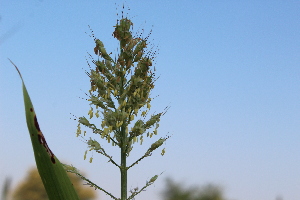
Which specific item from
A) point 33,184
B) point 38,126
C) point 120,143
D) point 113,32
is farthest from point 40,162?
point 33,184

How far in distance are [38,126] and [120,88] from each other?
11.3 ft

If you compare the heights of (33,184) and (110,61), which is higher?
(33,184)

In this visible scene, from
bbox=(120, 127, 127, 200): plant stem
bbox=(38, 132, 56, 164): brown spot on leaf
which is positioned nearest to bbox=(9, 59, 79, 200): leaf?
bbox=(38, 132, 56, 164): brown spot on leaf

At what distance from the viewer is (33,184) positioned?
1594cm

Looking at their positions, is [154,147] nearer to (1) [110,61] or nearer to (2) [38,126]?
(1) [110,61]

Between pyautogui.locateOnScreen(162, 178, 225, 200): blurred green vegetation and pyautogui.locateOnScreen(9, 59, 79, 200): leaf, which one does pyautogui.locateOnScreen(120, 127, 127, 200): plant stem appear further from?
pyautogui.locateOnScreen(162, 178, 225, 200): blurred green vegetation

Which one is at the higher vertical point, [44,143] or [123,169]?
[123,169]

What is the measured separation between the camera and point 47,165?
2939 millimetres

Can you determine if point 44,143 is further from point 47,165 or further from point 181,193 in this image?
point 181,193

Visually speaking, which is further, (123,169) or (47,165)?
(123,169)

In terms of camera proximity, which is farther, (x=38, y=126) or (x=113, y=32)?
(x=113, y=32)

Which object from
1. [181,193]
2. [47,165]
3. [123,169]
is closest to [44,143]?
[47,165]

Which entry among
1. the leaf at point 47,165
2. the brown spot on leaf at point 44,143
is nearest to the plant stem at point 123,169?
the leaf at point 47,165

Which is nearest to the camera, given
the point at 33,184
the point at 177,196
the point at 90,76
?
the point at 90,76
